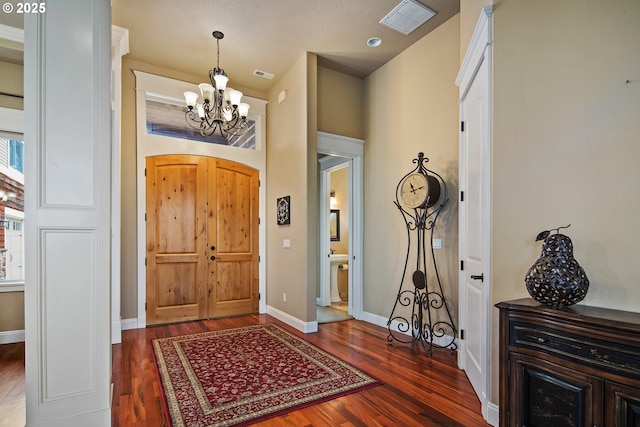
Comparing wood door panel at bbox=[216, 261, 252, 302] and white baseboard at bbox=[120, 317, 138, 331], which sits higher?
wood door panel at bbox=[216, 261, 252, 302]

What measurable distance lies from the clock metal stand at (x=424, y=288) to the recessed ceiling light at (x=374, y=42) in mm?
1558

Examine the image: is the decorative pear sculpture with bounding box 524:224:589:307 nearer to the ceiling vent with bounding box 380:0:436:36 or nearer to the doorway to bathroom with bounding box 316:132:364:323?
the ceiling vent with bounding box 380:0:436:36

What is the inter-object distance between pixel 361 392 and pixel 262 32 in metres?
3.88

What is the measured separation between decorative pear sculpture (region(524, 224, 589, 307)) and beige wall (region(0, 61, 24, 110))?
529cm

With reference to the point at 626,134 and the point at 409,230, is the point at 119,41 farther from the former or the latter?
the point at 626,134

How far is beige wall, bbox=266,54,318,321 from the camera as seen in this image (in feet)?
14.0

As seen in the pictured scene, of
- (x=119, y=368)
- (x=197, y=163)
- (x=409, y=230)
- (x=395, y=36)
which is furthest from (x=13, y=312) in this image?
(x=395, y=36)

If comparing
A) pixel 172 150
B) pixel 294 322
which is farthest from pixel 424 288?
pixel 172 150

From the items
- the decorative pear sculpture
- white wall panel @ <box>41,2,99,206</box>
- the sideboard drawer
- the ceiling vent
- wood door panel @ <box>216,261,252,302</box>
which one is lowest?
wood door panel @ <box>216,261,252,302</box>

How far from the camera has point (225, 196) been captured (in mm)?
5043

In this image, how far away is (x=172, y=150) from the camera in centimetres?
466

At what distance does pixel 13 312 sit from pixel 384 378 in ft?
13.9

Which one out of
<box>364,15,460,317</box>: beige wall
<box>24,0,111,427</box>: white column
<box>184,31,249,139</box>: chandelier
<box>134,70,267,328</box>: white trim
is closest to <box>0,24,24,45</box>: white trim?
<box>134,70,267,328</box>: white trim

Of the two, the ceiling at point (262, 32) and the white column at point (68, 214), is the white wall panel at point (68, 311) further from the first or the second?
the ceiling at point (262, 32)
